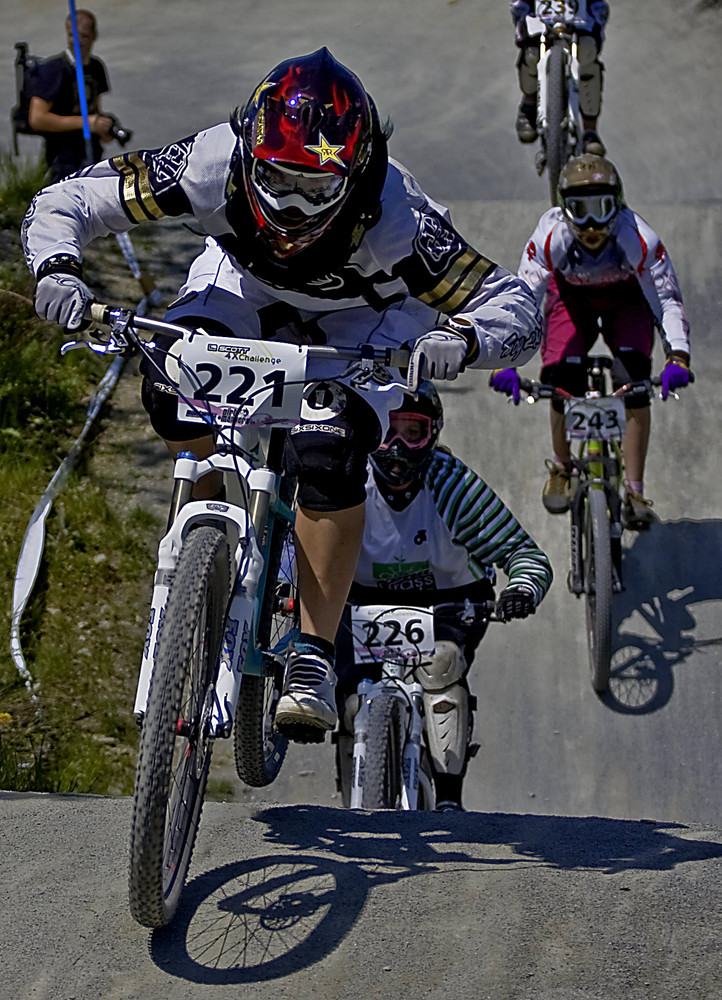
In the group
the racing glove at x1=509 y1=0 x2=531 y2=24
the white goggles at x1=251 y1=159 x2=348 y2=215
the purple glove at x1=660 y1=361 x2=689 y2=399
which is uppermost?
the racing glove at x1=509 y1=0 x2=531 y2=24

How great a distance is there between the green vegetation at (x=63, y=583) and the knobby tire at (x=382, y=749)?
1.81 metres

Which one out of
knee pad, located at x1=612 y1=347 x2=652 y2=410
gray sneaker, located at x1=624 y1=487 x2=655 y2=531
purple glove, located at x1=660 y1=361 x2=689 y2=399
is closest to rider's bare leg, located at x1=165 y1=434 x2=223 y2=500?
purple glove, located at x1=660 y1=361 x2=689 y2=399

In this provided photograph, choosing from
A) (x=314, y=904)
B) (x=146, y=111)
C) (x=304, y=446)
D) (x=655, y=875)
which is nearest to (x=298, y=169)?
(x=304, y=446)

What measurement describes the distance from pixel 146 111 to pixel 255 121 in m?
10.7

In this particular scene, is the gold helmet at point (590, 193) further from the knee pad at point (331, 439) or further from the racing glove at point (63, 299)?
the racing glove at point (63, 299)

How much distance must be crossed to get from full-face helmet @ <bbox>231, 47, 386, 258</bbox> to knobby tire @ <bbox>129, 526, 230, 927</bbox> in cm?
93

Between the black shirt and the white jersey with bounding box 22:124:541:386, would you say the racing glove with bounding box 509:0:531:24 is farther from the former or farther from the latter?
the white jersey with bounding box 22:124:541:386

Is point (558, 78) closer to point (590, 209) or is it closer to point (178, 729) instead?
point (590, 209)

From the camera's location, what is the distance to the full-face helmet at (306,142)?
11.0 ft

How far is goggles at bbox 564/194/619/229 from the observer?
7352mm

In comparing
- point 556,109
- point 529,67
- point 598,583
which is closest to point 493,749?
point 598,583

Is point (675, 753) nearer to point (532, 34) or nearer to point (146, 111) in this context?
point (532, 34)

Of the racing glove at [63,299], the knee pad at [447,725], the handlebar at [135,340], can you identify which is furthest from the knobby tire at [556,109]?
the racing glove at [63,299]

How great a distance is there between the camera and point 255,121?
11.2 ft
